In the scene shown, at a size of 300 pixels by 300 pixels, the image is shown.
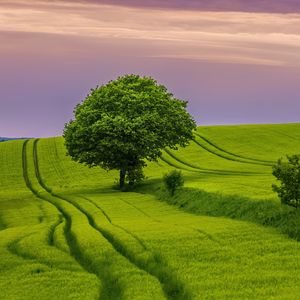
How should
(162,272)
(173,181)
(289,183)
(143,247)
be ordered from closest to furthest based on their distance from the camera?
(162,272) < (143,247) < (289,183) < (173,181)

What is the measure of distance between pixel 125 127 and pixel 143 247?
43182 mm

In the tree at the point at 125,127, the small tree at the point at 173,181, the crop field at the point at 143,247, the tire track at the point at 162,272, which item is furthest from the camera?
the tree at the point at 125,127

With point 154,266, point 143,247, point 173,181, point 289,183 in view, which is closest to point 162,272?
point 154,266

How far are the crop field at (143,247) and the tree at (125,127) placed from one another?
180 inches

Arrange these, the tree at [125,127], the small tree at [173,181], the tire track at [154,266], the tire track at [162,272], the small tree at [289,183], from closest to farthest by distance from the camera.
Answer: the tire track at [162,272], the tire track at [154,266], the small tree at [289,183], the small tree at [173,181], the tree at [125,127]

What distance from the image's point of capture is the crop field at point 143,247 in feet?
82.5

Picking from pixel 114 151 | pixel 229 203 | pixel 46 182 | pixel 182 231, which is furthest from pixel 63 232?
pixel 46 182

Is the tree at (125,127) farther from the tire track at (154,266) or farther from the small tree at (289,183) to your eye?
the small tree at (289,183)

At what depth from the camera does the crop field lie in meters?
25.1

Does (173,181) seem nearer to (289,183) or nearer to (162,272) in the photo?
(289,183)

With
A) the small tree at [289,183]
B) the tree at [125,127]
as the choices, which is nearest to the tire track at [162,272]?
the small tree at [289,183]

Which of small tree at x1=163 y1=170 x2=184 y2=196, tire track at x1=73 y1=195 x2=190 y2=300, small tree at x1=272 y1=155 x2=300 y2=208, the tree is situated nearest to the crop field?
tire track at x1=73 y1=195 x2=190 y2=300

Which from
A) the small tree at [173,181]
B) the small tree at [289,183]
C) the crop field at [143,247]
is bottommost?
the crop field at [143,247]

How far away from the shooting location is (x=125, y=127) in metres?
76.2
